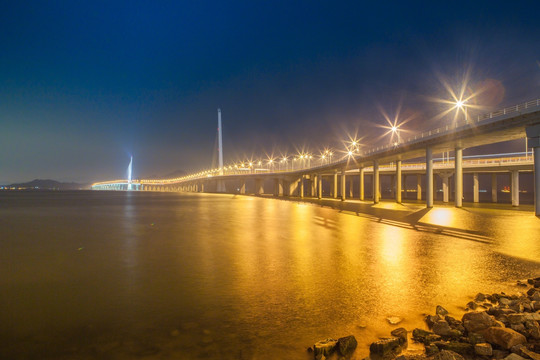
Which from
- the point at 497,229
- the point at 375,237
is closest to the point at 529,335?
the point at 375,237

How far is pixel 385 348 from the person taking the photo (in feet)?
19.8

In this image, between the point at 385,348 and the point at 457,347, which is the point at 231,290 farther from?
the point at 457,347

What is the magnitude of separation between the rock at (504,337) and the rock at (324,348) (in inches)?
112

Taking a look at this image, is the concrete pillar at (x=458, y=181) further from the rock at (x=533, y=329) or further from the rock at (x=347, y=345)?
the rock at (x=347, y=345)

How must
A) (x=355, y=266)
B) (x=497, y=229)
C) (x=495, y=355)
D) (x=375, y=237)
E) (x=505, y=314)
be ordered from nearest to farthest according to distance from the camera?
(x=495, y=355)
(x=505, y=314)
(x=355, y=266)
(x=375, y=237)
(x=497, y=229)

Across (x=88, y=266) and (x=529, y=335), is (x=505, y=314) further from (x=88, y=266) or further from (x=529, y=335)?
(x=88, y=266)

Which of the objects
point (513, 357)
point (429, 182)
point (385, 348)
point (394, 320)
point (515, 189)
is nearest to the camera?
point (513, 357)

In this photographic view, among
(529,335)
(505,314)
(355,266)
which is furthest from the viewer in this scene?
(355,266)

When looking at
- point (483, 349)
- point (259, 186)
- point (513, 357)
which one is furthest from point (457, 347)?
point (259, 186)

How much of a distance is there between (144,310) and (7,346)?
2745 millimetres

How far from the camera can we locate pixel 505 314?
23.7 feet

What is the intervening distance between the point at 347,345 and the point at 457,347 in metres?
1.91

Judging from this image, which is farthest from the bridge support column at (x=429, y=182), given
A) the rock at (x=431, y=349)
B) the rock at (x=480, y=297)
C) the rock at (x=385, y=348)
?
the rock at (x=385, y=348)

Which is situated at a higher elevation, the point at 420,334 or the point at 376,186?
the point at 376,186
